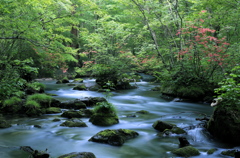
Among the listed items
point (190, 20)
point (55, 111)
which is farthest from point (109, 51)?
point (55, 111)

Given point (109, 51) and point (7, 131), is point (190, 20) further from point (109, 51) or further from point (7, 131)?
point (7, 131)

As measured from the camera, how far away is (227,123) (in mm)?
4996

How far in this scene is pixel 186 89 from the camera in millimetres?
11133

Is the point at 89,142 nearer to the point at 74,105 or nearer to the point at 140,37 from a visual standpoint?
the point at 74,105

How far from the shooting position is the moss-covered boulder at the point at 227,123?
4.90m

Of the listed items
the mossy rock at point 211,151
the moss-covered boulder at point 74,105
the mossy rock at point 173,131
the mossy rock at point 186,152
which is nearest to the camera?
the mossy rock at point 186,152

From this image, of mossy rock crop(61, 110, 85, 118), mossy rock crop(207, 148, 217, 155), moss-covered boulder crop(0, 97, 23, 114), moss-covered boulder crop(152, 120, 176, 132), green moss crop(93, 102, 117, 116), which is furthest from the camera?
moss-covered boulder crop(0, 97, 23, 114)

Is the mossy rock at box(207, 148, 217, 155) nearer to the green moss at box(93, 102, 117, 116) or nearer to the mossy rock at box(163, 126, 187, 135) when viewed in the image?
the mossy rock at box(163, 126, 187, 135)

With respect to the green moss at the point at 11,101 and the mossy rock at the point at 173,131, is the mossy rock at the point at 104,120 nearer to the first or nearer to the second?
the mossy rock at the point at 173,131

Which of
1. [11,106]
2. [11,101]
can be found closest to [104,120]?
[11,106]

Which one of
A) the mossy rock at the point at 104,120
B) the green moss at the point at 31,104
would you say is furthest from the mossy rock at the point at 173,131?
the green moss at the point at 31,104

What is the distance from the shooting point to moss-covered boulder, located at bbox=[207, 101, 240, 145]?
16.1ft

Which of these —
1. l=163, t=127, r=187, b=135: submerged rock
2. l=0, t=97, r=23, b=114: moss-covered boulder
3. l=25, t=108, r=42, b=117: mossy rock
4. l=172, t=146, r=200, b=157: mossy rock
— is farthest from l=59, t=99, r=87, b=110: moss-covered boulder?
l=172, t=146, r=200, b=157: mossy rock

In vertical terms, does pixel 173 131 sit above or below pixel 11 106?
below
